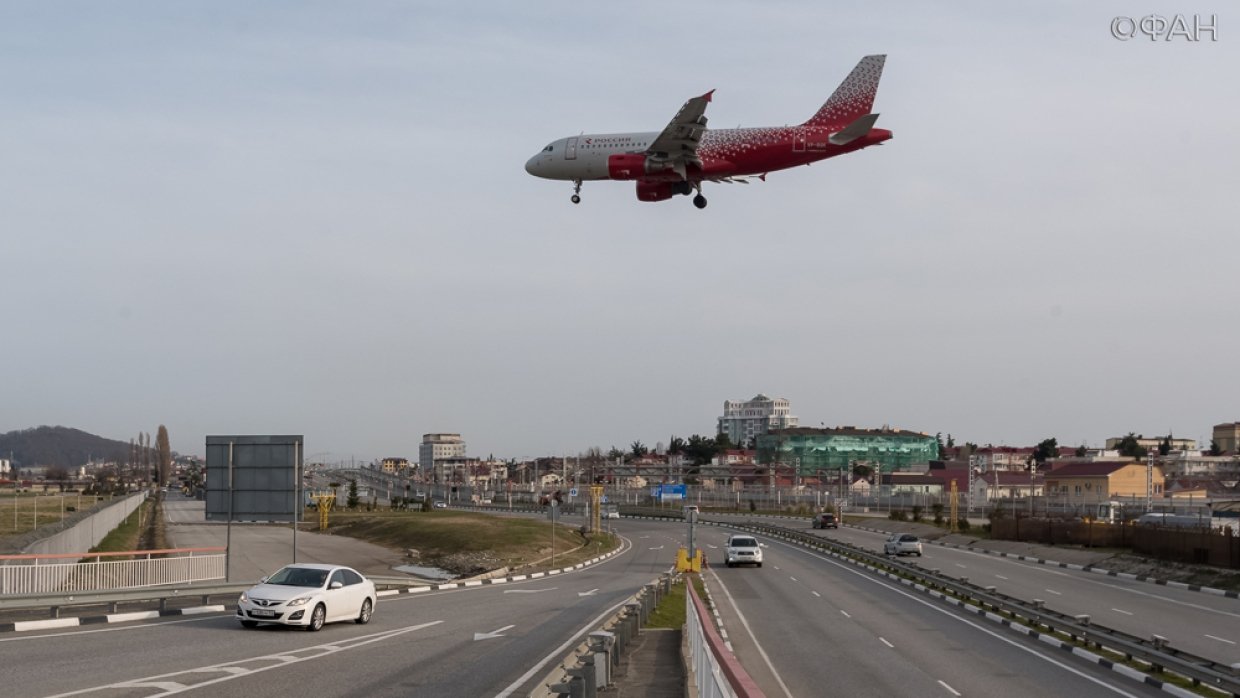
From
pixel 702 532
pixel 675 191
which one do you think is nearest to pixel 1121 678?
pixel 675 191

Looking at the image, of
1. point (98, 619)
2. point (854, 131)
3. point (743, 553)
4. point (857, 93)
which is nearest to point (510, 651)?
point (98, 619)

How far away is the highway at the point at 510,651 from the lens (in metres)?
16.5

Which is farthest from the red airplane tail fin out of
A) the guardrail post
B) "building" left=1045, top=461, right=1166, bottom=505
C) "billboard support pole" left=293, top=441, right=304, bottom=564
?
"building" left=1045, top=461, right=1166, bottom=505

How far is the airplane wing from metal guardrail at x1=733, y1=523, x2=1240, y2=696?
14984 millimetres

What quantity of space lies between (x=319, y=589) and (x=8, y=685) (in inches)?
353

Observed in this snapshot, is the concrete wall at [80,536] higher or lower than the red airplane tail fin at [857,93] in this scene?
lower

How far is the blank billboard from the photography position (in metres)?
29.5

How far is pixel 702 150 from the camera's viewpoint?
3569 centimetres

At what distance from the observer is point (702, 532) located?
9294 centimetres

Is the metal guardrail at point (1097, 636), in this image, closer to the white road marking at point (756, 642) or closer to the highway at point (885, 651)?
the highway at point (885, 651)

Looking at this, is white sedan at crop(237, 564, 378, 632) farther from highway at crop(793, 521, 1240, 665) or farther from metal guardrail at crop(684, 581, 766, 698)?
highway at crop(793, 521, 1240, 665)

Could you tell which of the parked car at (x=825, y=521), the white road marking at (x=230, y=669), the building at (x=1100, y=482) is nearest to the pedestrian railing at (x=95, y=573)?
the white road marking at (x=230, y=669)

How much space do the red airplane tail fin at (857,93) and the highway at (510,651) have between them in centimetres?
1636

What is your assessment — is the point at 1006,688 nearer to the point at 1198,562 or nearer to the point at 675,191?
the point at 675,191
